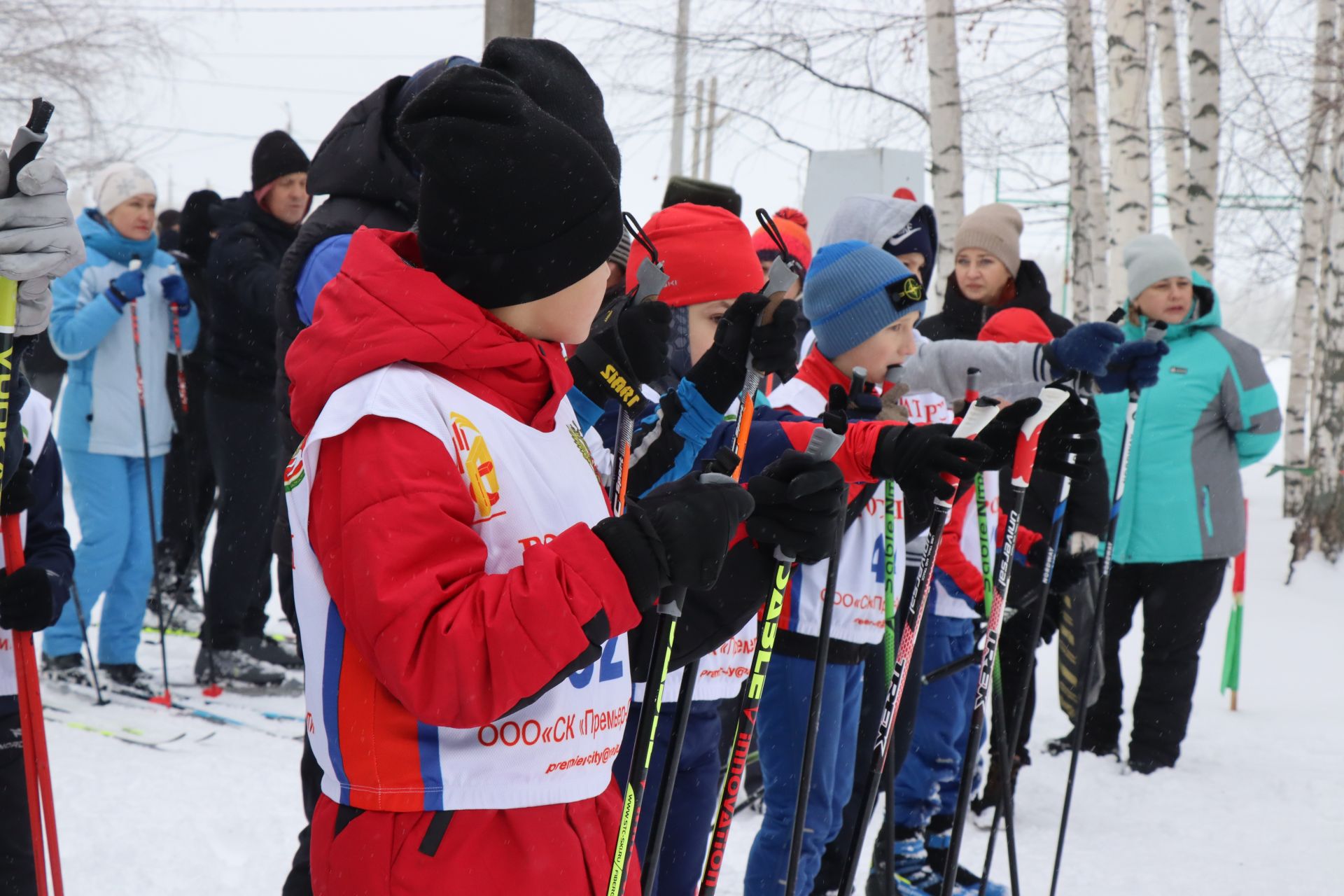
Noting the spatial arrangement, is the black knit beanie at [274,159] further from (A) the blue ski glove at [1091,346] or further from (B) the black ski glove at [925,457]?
(B) the black ski glove at [925,457]

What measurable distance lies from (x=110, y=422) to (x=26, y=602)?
315 cm

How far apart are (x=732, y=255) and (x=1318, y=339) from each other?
10079 mm

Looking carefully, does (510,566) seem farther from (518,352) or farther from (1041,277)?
(1041,277)

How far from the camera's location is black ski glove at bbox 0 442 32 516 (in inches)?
98.7

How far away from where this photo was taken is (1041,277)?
468 cm

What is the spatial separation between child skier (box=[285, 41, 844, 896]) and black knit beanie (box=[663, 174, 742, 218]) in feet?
8.86

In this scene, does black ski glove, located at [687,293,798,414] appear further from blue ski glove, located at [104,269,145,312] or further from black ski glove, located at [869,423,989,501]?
blue ski glove, located at [104,269,145,312]

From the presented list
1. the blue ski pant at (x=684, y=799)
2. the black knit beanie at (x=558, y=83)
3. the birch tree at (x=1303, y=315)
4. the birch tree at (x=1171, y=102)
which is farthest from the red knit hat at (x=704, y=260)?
the birch tree at (x=1303, y=315)

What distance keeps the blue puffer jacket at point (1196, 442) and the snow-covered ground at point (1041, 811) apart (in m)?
1.08

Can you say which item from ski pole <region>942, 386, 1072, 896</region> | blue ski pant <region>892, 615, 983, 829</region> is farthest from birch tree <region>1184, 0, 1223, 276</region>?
ski pole <region>942, 386, 1072, 896</region>

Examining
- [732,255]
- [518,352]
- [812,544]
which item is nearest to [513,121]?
[518,352]

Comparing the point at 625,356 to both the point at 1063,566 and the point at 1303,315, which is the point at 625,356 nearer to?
the point at 1063,566

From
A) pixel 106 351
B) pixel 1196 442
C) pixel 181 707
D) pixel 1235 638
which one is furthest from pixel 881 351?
pixel 1235 638

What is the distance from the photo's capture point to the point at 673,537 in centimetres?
141
